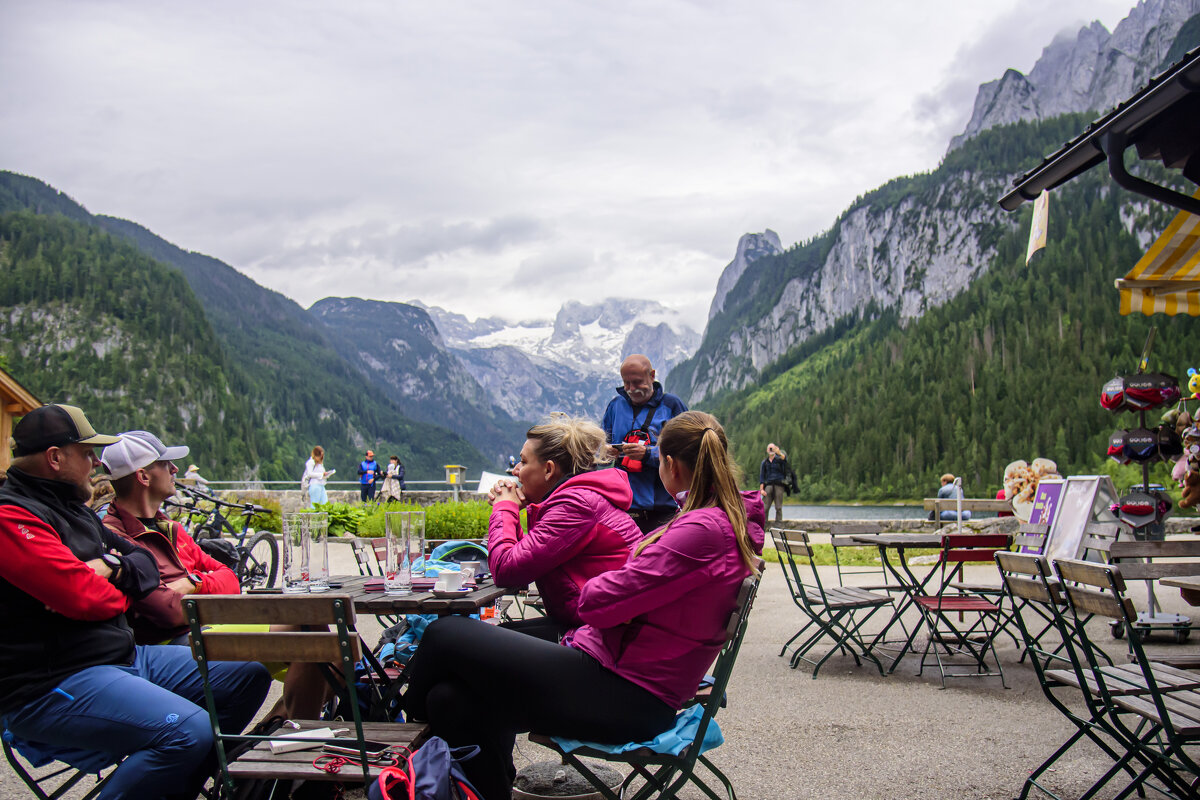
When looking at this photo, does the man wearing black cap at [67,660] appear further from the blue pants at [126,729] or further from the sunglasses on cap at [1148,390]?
the sunglasses on cap at [1148,390]

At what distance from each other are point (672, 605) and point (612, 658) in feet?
0.93

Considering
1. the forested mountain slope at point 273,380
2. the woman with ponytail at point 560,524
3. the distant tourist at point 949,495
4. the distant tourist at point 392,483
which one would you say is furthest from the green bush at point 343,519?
the forested mountain slope at point 273,380

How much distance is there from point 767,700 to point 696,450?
9.92ft

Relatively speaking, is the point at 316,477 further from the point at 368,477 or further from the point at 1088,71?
the point at 1088,71

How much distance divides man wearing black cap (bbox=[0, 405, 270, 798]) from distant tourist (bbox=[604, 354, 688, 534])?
3.36 metres

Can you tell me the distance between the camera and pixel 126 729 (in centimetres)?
269

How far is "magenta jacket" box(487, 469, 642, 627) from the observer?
327cm

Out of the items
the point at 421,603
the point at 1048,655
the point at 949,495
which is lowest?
the point at 949,495

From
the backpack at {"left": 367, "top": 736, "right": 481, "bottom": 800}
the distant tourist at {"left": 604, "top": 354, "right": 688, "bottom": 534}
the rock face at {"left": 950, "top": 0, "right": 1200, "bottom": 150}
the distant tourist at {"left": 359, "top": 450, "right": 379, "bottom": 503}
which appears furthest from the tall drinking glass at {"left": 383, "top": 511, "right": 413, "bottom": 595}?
the rock face at {"left": 950, "top": 0, "right": 1200, "bottom": 150}

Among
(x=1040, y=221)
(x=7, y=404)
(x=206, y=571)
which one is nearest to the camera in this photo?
(x=206, y=571)

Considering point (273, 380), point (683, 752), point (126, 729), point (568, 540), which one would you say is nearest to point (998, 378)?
point (568, 540)

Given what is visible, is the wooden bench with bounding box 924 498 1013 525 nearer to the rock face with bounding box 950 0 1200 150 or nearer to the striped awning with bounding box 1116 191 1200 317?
the striped awning with bounding box 1116 191 1200 317

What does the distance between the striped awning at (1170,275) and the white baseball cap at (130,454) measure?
6019 mm

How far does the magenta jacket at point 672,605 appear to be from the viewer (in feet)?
9.08
